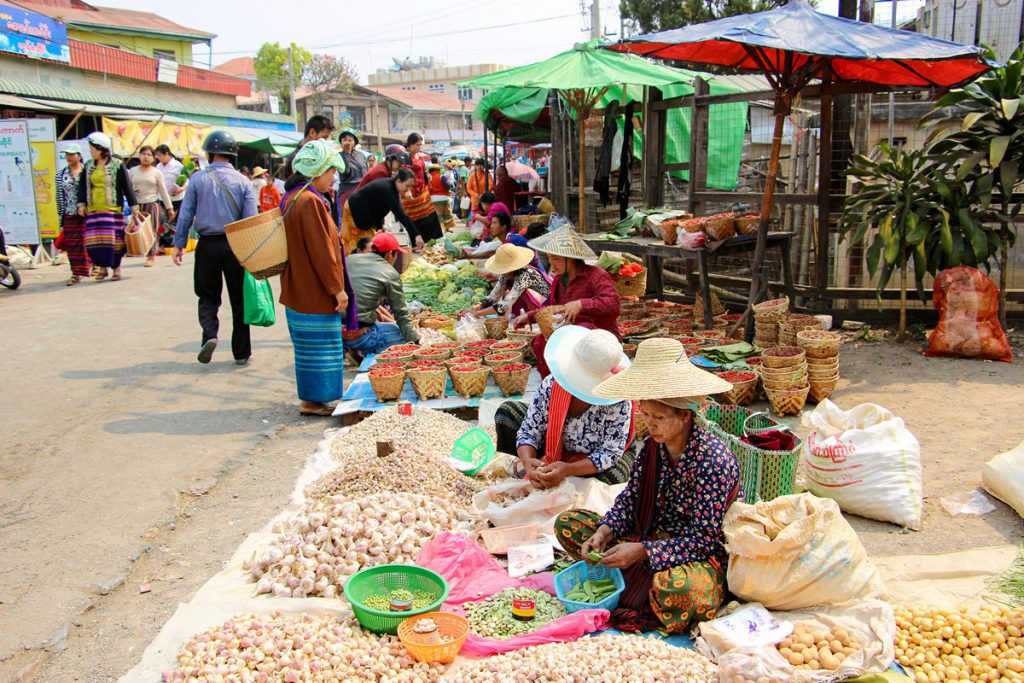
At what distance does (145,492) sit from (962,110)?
6.55 meters

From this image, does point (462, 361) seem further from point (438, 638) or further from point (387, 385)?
point (438, 638)

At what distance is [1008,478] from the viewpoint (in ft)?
12.2

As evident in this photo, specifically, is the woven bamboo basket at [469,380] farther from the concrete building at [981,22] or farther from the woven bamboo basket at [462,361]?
the concrete building at [981,22]

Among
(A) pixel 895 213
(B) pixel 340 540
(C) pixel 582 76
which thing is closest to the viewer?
(B) pixel 340 540

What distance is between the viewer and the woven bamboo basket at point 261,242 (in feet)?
17.1

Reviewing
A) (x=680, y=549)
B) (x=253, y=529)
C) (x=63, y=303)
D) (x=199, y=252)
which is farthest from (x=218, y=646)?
(x=63, y=303)

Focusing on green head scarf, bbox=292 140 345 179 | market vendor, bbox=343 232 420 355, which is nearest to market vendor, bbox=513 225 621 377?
green head scarf, bbox=292 140 345 179

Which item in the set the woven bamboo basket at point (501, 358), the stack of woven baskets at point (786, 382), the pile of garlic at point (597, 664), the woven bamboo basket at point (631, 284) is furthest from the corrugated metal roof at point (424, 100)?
the pile of garlic at point (597, 664)

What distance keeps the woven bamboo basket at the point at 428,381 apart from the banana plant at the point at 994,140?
13.4ft

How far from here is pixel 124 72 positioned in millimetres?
25750

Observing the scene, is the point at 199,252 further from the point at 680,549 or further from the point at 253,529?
the point at 680,549

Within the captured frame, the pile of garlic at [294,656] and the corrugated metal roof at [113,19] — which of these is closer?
the pile of garlic at [294,656]

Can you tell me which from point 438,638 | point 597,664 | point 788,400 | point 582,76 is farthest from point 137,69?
point 597,664

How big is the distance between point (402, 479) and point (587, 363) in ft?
3.94
